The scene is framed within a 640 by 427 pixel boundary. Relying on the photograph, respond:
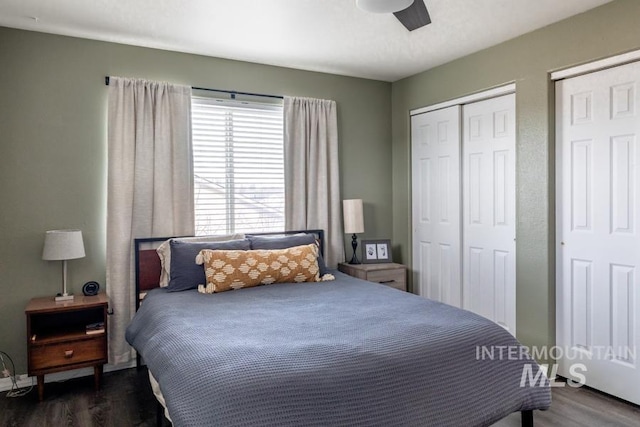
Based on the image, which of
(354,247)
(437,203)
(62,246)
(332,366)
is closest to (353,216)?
(354,247)

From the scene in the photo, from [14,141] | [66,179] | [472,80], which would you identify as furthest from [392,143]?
[14,141]

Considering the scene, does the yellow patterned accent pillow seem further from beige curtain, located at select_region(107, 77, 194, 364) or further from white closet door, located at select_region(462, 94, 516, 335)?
white closet door, located at select_region(462, 94, 516, 335)

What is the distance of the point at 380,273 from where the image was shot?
405 centimetres

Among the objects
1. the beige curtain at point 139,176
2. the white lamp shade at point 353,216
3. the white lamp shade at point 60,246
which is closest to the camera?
the white lamp shade at point 60,246

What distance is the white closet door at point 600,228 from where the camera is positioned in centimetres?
278

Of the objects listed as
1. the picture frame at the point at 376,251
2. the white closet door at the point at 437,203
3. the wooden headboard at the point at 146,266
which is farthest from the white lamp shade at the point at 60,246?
the white closet door at the point at 437,203

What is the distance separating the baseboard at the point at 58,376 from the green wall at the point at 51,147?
0.26 feet

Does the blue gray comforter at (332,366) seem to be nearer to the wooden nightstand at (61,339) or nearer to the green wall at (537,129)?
the wooden nightstand at (61,339)

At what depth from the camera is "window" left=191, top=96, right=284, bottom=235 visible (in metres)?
3.74

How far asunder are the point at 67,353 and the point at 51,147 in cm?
148

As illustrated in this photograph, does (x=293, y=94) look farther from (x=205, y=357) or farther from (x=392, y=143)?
(x=205, y=357)

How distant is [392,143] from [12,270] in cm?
358

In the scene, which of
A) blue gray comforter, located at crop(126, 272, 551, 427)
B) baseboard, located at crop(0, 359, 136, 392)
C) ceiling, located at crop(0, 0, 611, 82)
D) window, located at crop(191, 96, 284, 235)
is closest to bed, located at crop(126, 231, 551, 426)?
blue gray comforter, located at crop(126, 272, 551, 427)

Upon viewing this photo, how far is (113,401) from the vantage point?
2875 millimetres
